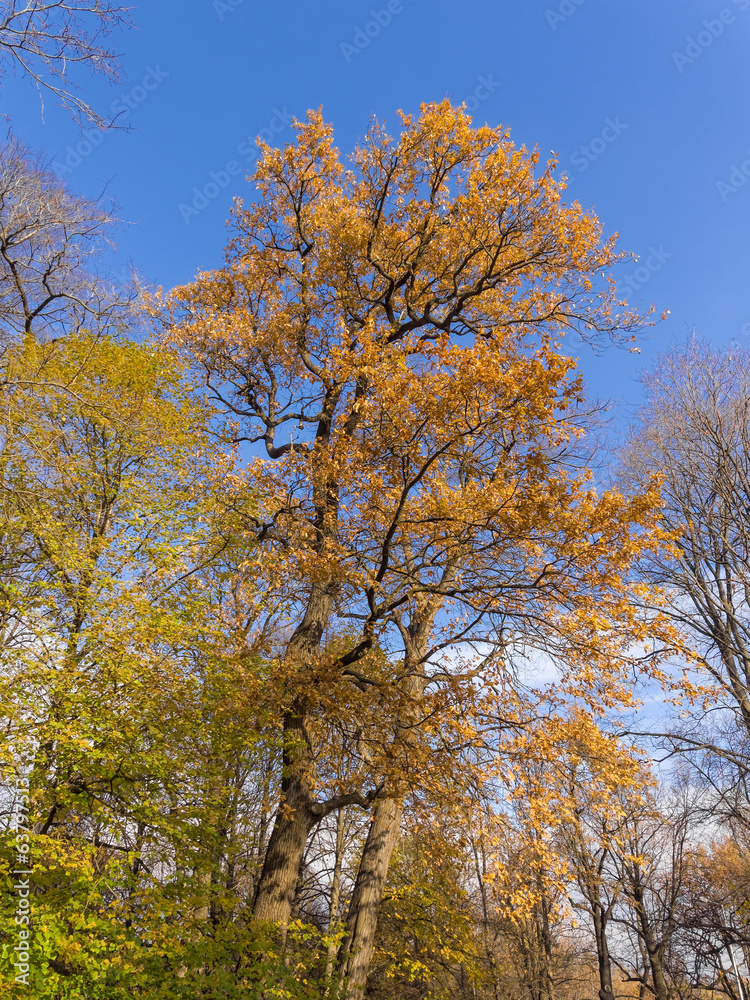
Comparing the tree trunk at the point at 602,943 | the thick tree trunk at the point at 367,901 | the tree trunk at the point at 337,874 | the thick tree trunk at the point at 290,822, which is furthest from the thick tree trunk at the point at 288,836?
the tree trunk at the point at 602,943

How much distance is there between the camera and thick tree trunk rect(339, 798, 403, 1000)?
8.51 meters

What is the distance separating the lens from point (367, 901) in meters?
8.85

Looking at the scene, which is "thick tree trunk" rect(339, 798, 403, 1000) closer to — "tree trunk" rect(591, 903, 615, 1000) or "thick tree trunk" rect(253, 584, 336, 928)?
"thick tree trunk" rect(253, 584, 336, 928)

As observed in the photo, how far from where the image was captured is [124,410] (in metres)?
9.15

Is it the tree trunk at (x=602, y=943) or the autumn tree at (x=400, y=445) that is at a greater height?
the autumn tree at (x=400, y=445)

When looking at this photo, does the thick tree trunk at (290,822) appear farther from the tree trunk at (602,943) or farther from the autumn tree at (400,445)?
the tree trunk at (602,943)

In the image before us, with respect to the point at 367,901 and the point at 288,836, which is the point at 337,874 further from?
the point at 288,836

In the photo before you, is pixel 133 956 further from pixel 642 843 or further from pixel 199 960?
pixel 642 843

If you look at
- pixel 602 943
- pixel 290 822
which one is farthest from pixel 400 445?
pixel 602 943

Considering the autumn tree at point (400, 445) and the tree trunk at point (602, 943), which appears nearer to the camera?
the autumn tree at point (400, 445)

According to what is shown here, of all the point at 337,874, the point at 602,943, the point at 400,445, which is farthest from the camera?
the point at 602,943

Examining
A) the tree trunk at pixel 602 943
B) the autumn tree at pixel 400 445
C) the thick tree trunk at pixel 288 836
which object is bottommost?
the tree trunk at pixel 602 943

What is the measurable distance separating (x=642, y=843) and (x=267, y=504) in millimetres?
21151

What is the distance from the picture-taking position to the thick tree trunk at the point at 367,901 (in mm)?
8508
